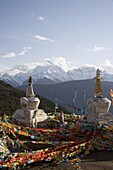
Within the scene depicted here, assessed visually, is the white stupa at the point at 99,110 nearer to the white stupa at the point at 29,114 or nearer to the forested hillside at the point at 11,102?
the white stupa at the point at 29,114

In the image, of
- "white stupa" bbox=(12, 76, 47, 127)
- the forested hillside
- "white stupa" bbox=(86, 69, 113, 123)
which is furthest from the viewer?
the forested hillside

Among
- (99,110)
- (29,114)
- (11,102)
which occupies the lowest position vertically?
(11,102)

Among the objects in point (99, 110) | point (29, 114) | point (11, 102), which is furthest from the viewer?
point (11, 102)

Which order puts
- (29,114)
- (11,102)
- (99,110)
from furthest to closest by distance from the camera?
(11,102), (29,114), (99,110)

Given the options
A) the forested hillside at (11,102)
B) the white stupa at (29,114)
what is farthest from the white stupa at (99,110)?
the forested hillside at (11,102)

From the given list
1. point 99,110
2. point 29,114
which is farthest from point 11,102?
point 99,110

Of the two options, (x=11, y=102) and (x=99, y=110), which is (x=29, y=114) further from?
(x=11, y=102)

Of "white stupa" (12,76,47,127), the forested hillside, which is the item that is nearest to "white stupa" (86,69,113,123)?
"white stupa" (12,76,47,127)

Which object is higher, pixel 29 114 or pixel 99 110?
pixel 99 110

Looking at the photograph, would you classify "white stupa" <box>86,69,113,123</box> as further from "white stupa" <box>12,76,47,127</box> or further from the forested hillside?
the forested hillside

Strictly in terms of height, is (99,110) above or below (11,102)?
above

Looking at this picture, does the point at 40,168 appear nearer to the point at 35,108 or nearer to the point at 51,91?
the point at 35,108

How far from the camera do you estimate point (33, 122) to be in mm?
13562

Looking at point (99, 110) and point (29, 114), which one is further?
point (29, 114)
